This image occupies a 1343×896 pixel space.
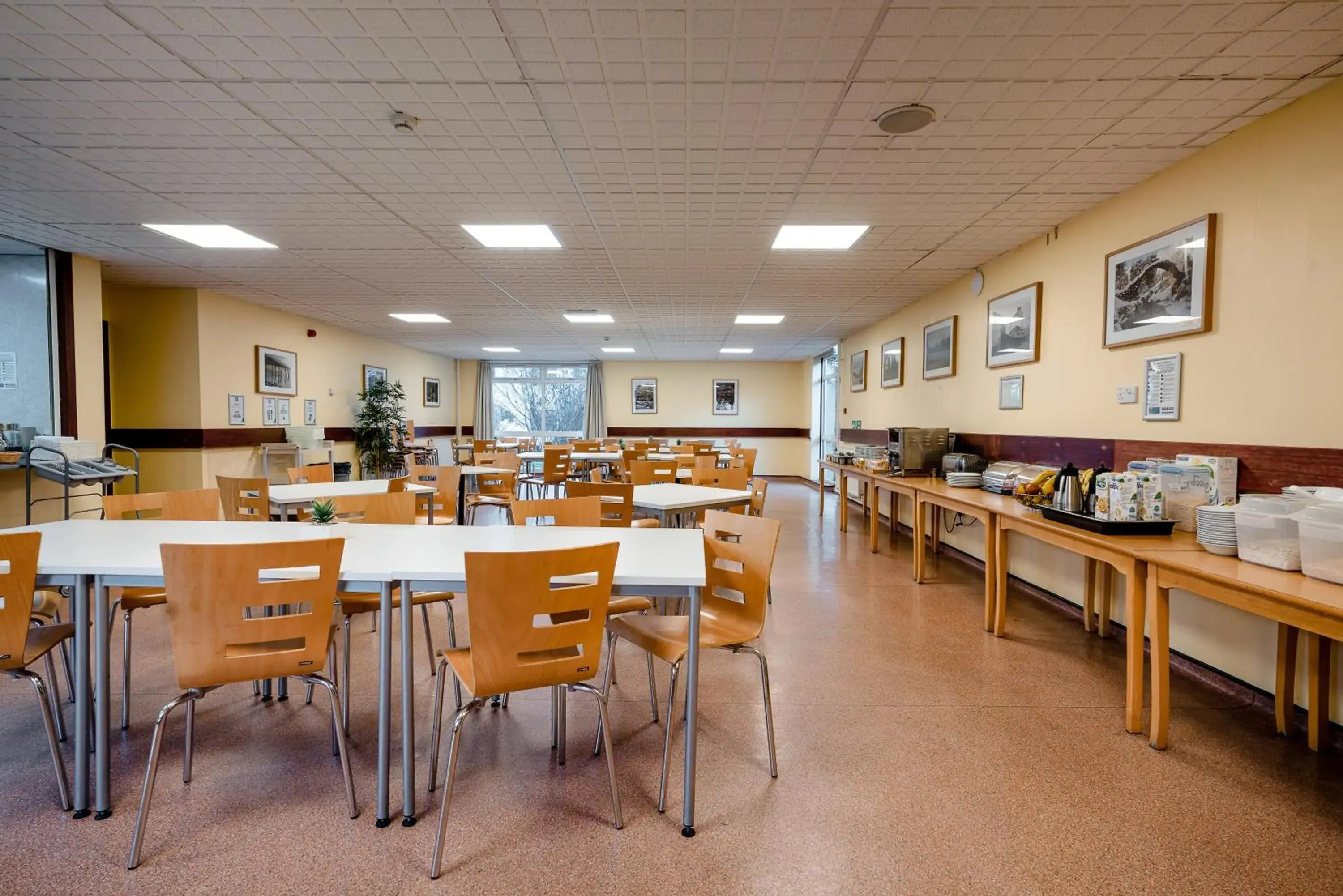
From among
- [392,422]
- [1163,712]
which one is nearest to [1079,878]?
[1163,712]

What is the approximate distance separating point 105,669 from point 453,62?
2419mm

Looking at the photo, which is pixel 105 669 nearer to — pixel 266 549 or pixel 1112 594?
pixel 266 549

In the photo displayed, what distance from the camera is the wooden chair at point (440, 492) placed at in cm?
442

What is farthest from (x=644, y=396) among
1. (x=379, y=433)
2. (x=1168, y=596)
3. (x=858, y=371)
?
(x=1168, y=596)

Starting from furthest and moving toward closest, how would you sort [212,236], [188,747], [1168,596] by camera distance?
[212,236]
[1168,596]
[188,747]

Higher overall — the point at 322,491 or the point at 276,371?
the point at 276,371

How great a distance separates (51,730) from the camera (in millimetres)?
1877

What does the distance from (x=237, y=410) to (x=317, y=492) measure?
4379mm

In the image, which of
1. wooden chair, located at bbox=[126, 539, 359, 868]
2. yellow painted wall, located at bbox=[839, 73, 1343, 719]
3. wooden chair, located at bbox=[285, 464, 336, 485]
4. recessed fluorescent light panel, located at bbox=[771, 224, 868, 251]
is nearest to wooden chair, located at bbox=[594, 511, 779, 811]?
wooden chair, located at bbox=[126, 539, 359, 868]

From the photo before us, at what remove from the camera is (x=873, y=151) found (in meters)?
3.19

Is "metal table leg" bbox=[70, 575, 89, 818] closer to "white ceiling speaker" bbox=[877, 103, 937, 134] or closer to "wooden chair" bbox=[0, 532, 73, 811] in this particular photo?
"wooden chair" bbox=[0, 532, 73, 811]

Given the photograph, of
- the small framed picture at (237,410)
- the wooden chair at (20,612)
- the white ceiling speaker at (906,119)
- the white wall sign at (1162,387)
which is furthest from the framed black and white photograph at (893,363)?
the small framed picture at (237,410)

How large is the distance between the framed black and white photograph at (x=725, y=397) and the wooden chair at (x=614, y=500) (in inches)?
387

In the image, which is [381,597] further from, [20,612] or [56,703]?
[56,703]
